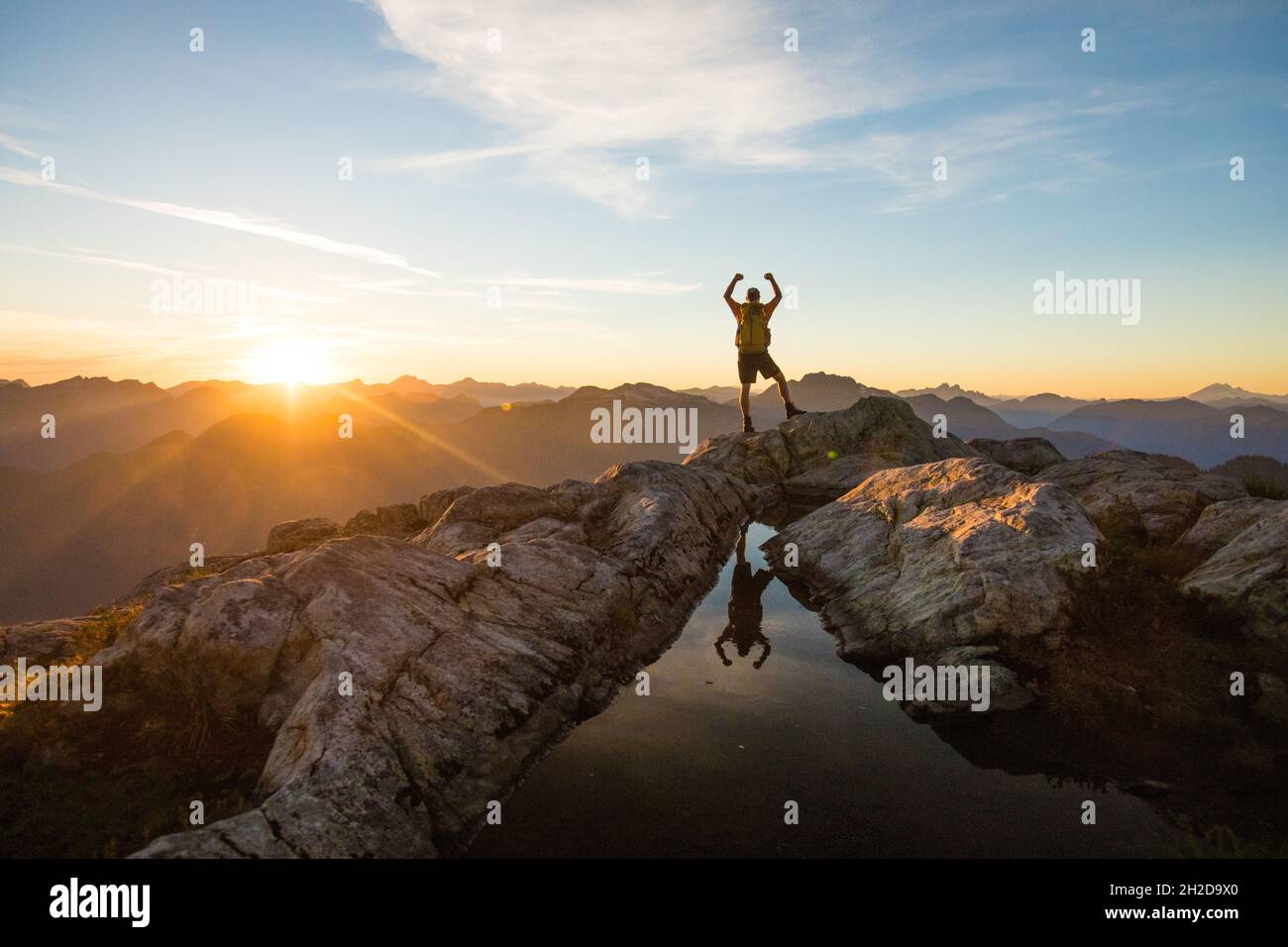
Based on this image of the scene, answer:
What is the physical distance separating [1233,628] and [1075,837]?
6.17 metres

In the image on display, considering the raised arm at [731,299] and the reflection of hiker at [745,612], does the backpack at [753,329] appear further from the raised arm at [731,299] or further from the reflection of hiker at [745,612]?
the reflection of hiker at [745,612]

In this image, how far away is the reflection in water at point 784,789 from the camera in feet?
24.3

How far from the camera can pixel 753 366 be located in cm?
2694

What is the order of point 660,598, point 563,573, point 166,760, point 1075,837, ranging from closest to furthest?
point 1075,837
point 166,760
point 563,573
point 660,598

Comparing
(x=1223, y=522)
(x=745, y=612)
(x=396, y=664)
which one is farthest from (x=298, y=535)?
(x=1223, y=522)

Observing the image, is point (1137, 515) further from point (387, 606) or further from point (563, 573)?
point (387, 606)

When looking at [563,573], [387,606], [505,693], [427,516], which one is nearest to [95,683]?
[387,606]

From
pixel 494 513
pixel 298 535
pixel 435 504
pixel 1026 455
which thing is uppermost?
pixel 1026 455

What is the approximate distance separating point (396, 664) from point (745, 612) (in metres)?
7.91

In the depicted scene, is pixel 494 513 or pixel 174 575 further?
pixel 174 575

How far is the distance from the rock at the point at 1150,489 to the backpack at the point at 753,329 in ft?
37.0

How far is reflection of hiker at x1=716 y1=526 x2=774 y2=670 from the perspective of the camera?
1294 cm

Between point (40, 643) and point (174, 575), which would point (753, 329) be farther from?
point (40, 643)
